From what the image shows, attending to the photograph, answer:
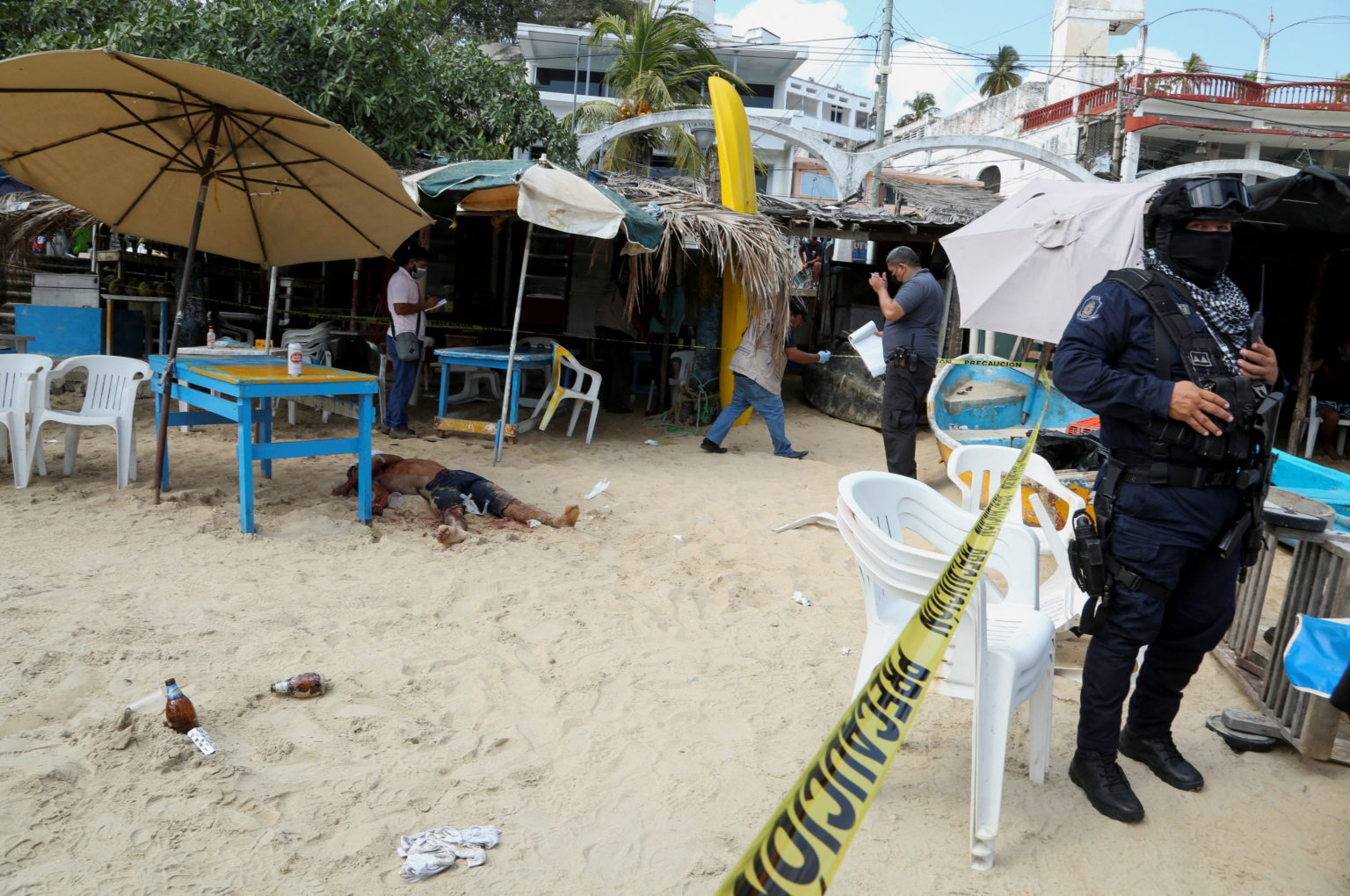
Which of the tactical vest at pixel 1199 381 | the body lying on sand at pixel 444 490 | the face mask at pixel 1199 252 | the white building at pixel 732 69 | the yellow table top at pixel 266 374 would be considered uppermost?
the white building at pixel 732 69

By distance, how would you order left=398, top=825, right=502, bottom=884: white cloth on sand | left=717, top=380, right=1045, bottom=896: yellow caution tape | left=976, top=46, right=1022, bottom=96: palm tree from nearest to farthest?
left=717, top=380, right=1045, bottom=896: yellow caution tape, left=398, top=825, right=502, bottom=884: white cloth on sand, left=976, top=46, right=1022, bottom=96: palm tree

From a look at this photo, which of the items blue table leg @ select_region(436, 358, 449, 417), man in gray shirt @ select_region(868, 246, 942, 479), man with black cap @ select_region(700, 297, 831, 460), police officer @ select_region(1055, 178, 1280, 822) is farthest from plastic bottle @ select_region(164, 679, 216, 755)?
man with black cap @ select_region(700, 297, 831, 460)

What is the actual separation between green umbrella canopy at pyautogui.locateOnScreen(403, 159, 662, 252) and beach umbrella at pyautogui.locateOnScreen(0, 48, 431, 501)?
1176mm

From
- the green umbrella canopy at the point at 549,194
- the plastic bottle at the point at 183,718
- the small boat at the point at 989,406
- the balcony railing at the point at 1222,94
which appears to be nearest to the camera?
the plastic bottle at the point at 183,718

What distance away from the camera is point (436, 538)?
520cm

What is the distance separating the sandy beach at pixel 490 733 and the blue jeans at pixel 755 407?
3.25 m

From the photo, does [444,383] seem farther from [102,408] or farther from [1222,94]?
[1222,94]

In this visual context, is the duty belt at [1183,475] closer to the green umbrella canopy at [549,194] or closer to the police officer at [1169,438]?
the police officer at [1169,438]

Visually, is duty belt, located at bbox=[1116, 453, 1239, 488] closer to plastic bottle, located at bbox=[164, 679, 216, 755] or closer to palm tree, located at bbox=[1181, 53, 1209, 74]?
plastic bottle, located at bbox=[164, 679, 216, 755]

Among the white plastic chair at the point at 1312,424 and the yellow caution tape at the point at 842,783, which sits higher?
the white plastic chair at the point at 1312,424

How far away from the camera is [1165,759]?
9.69ft

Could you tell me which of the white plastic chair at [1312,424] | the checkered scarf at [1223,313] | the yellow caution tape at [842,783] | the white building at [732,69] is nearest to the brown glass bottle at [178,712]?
the yellow caution tape at [842,783]

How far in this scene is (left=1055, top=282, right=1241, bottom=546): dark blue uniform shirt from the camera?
8.37 ft

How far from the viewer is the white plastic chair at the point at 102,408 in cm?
566
